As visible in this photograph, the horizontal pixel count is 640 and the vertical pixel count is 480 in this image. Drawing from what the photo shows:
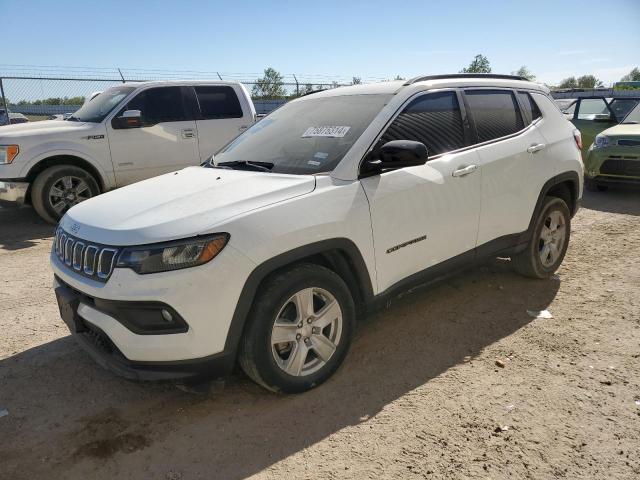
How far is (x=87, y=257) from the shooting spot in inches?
108

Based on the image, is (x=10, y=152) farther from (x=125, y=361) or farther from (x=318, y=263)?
(x=318, y=263)

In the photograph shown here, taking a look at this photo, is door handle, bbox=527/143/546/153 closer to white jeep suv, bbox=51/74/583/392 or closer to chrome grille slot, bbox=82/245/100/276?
white jeep suv, bbox=51/74/583/392

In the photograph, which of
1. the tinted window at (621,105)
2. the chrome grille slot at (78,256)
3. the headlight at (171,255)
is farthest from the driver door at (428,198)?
the tinted window at (621,105)

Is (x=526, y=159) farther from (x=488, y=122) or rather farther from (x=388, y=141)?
(x=388, y=141)

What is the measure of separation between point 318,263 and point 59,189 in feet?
18.5

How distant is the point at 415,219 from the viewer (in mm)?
3371

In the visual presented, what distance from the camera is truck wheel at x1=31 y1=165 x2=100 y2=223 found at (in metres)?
7.12

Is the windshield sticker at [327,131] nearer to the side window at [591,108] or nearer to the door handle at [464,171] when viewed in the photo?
the door handle at [464,171]

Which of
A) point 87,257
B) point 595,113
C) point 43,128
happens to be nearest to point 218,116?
point 43,128

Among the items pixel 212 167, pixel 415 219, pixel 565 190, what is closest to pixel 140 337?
pixel 212 167

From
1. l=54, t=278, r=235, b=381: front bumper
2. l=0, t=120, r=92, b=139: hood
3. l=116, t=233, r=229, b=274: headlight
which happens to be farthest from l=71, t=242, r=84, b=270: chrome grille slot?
l=0, t=120, r=92, b=139: hood

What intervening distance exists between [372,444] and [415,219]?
1.44m

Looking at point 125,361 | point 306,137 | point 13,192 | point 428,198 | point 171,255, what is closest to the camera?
point 171,255

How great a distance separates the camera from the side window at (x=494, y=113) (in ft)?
13.1
